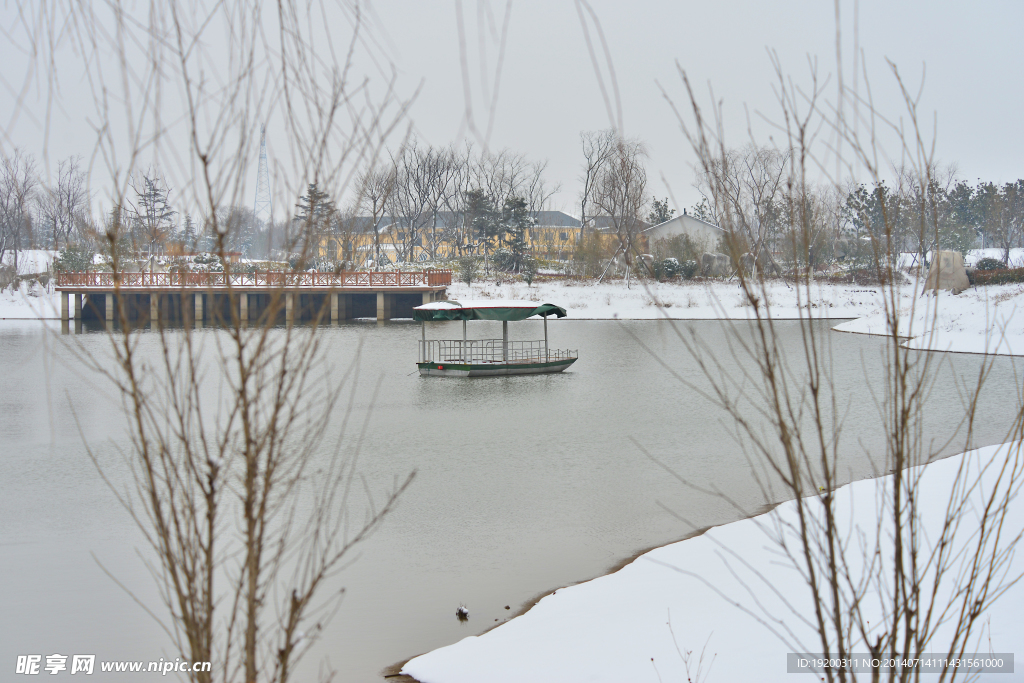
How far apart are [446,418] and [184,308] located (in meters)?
16.2

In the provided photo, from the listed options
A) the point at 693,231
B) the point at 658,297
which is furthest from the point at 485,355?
the point at 693,231

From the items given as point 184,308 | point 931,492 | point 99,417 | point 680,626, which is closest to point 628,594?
point 680,626

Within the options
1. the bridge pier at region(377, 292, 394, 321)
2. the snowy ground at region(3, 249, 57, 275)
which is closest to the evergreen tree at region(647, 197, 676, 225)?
the bridge pier at region(377, 292, 394, 321)

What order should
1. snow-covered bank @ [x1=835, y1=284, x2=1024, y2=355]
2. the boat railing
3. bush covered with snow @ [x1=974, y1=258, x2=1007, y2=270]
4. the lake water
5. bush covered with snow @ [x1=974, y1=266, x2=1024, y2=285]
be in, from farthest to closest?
bush covered with snow @ [x1=974, y1=258, x2=1007, y2=270], bush covered with snow @ [x1=974, y1=266, x2=1024, y2=285], snow-covered bank @ [x1=835, y1=284, x2=1024, y2=355], the boat railing, the lake water

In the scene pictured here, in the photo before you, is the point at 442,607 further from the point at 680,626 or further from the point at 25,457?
the point at 25,457

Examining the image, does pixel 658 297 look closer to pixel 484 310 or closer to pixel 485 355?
pixel 485 355

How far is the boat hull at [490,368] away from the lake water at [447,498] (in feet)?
3.63

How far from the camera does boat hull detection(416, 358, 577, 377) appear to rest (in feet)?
80.7

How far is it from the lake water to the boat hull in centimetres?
111

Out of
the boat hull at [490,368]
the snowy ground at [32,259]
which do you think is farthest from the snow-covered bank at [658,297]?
the snowy ground at [32,259]

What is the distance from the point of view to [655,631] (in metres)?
6.18

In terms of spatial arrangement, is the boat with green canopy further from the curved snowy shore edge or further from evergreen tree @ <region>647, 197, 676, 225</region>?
evergreen tree @ <region>647, 197, 676, 225</region>

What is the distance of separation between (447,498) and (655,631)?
5859 mm

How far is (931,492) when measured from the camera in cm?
848
